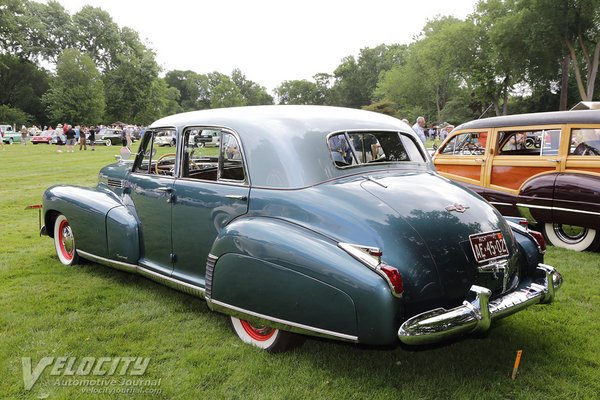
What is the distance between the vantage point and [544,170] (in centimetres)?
671

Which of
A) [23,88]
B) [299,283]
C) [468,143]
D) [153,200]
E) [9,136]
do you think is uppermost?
[23,88]

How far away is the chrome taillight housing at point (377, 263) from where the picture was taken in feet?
8.63

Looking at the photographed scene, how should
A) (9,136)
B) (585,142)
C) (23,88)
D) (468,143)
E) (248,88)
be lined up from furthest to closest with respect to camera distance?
(248,88) < (23,88) < (9,136) < (468,143) < (585,142)

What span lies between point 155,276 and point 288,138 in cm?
180

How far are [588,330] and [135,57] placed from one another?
65513 millimetres

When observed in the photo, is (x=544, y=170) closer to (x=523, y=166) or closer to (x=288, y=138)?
(x=523, y=166)

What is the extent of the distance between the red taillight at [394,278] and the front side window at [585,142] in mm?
4991

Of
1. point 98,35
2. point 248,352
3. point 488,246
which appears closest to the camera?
point 488,246

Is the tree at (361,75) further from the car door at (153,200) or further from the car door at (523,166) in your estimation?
the car door at (153,200)

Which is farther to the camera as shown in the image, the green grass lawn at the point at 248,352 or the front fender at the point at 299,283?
the green grass lawn at the point at 248,352

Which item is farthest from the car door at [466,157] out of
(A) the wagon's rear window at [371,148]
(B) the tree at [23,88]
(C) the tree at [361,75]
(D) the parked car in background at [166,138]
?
(C) the tree at [361,75]

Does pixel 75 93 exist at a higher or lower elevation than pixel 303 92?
lower

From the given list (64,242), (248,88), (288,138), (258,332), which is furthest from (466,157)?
(248,88)

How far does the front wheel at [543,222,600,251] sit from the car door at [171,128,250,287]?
482 centimetres
